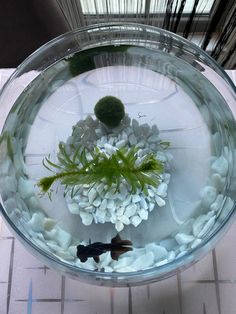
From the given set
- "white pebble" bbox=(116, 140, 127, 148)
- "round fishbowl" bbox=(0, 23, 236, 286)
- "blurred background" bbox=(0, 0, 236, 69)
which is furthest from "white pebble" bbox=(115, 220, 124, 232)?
"blurred background" bbox=(0, 0, 236, 69)

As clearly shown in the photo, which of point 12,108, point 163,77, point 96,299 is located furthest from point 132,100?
point 96,299

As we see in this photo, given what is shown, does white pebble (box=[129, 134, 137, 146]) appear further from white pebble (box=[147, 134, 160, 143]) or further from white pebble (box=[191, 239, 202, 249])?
white pebble (box=[191, 239, 202, 249])

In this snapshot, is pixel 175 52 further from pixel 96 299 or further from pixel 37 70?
pixel 96 299

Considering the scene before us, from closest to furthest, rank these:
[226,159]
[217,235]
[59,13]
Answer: [217,235]
[226,159]
[59,13]

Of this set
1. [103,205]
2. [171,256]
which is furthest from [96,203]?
[171,256]

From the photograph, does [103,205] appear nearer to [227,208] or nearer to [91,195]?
[91,195]

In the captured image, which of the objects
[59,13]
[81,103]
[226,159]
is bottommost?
[226,159]

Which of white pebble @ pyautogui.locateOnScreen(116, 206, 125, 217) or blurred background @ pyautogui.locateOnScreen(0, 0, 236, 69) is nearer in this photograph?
white pebble @ pyautogui.locateOnScreen(116, 206, 125, 217)
